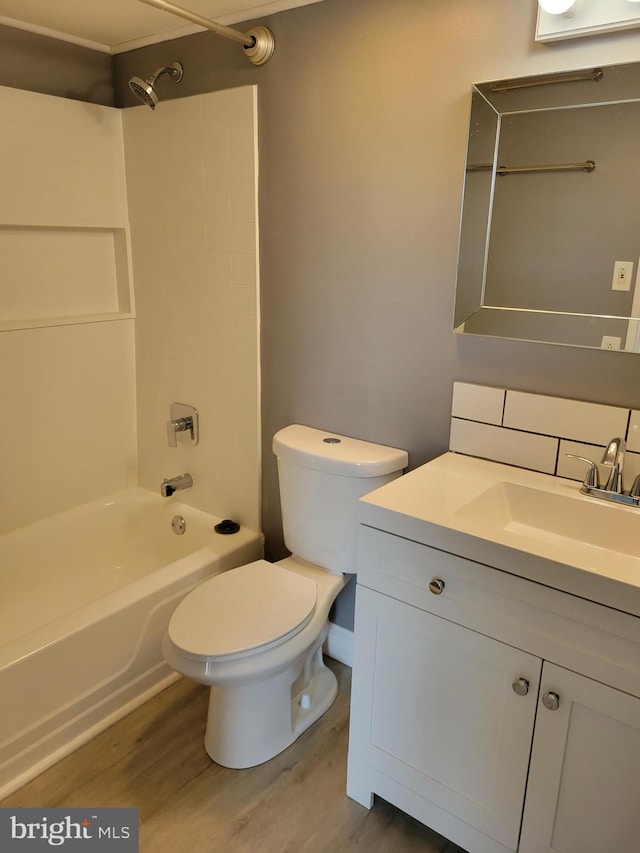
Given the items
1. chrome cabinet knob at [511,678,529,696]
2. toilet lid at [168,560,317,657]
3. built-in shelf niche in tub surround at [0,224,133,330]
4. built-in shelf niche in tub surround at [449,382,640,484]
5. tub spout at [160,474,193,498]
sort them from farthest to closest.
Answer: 1. tub spout at [160,474,193,498]
2. built-in shelf niche in tub surround at [0,224,133,330]
3. toilet lid at [168,560,317,657]
4. built-in shelf niche in tub surround at [449,382,640,484]
5. chrome cabinet knob at [511,678,529,696]

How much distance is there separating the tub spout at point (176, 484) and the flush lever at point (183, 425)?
0.14 metres

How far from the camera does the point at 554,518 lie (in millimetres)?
1581

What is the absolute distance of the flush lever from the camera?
249cm

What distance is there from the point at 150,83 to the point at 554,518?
182 cm

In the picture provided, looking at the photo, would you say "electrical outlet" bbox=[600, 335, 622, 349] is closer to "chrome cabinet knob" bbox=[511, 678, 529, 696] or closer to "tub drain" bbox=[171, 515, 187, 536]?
"chrome cabinet knob" bbox=[511, 678, 529, 696]

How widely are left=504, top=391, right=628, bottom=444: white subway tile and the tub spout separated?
1.34 metres

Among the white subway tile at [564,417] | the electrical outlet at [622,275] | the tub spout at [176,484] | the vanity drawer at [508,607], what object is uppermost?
the electrical outlet at [622,275]

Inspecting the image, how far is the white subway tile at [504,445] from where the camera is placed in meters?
1.69

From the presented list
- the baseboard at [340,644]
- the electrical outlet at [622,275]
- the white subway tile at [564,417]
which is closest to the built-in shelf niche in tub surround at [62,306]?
the baseboard at [340,644]

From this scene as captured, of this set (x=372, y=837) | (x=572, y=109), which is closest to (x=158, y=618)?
(x=372, y=837)

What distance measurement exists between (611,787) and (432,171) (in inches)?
59.4

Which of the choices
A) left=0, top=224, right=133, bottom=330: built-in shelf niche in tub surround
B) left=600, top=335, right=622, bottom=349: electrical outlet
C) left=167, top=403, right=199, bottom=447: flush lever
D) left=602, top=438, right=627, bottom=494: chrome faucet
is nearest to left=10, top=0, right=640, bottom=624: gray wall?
left=600, top=335, right=622, bottom=349: electrical outlet

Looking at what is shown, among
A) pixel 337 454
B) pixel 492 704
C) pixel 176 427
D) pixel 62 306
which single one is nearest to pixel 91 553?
pixel 176 427

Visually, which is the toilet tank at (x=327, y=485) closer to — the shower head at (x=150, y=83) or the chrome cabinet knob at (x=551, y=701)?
the chrome cabinet knob at (x=551, y=701)
